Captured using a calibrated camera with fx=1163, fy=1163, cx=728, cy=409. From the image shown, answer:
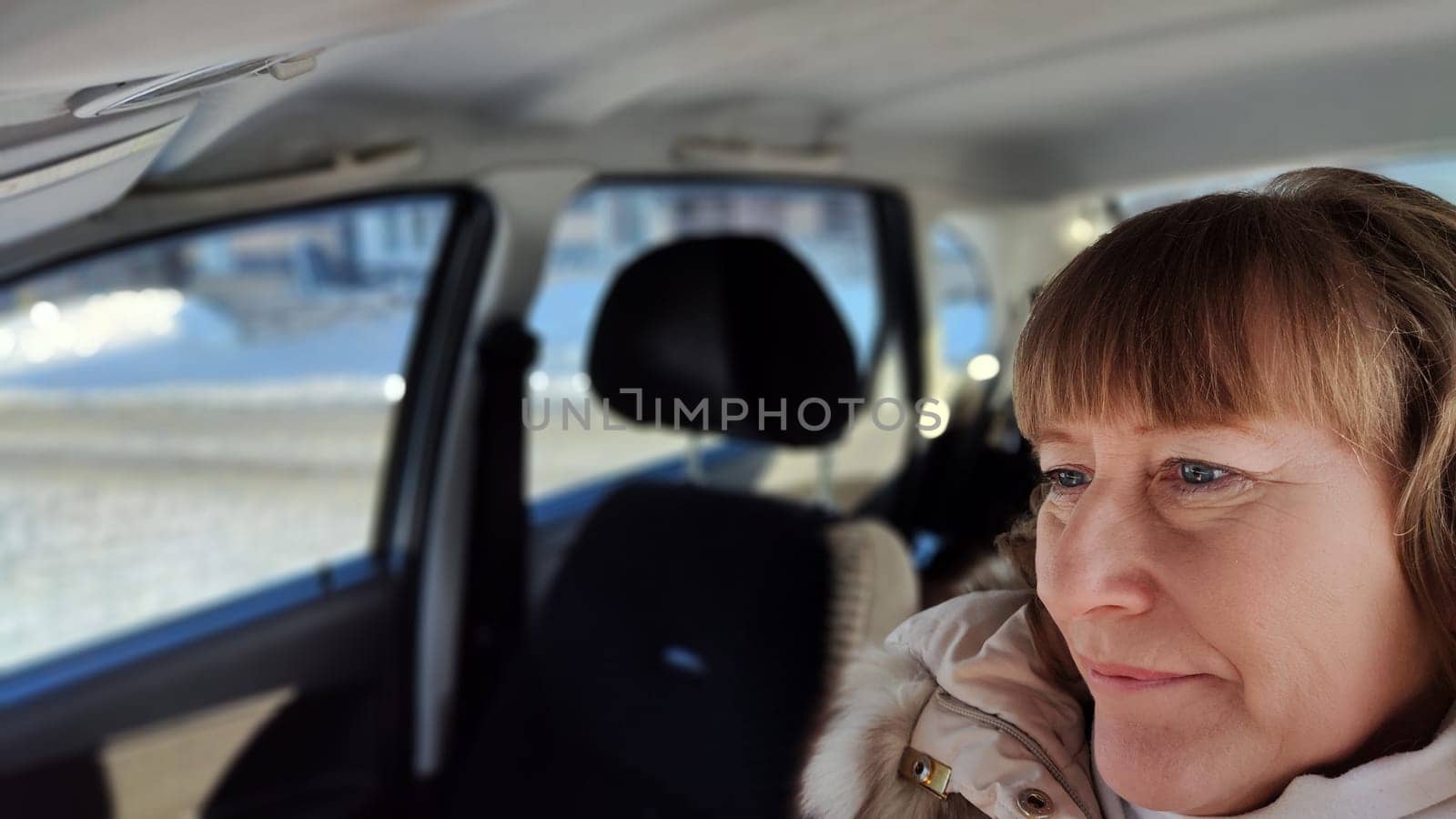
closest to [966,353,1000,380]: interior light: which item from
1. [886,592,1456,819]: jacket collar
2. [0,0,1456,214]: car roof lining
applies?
[0,0,1456,214]: car roof lining

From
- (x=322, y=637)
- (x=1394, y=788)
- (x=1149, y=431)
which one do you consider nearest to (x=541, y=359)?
(x=322, y=637)

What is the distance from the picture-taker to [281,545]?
255cm

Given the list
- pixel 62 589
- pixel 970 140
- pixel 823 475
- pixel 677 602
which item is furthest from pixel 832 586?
pixel 62 589

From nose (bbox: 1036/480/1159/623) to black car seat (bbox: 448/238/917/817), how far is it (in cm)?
71

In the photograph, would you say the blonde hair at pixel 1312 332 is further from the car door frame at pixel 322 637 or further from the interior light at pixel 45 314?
the interior light at pixel 45 314

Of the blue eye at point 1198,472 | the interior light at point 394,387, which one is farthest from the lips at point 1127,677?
the interior light at point 394,387

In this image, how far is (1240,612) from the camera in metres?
0.73

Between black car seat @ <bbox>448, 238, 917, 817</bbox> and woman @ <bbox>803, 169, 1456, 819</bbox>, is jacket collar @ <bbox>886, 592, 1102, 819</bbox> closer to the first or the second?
woman @ <bbox>803, 169, 1456, 819</bbox>

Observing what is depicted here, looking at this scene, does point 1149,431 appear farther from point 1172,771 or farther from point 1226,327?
point 1172,771

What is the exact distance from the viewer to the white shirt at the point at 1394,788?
72 centimetres

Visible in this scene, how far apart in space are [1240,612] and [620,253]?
6.51 feet

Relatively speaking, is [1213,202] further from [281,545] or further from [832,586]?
[281,545]

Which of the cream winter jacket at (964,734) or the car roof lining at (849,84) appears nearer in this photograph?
the cream winter jacket at (964,734)

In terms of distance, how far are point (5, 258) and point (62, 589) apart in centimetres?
95
